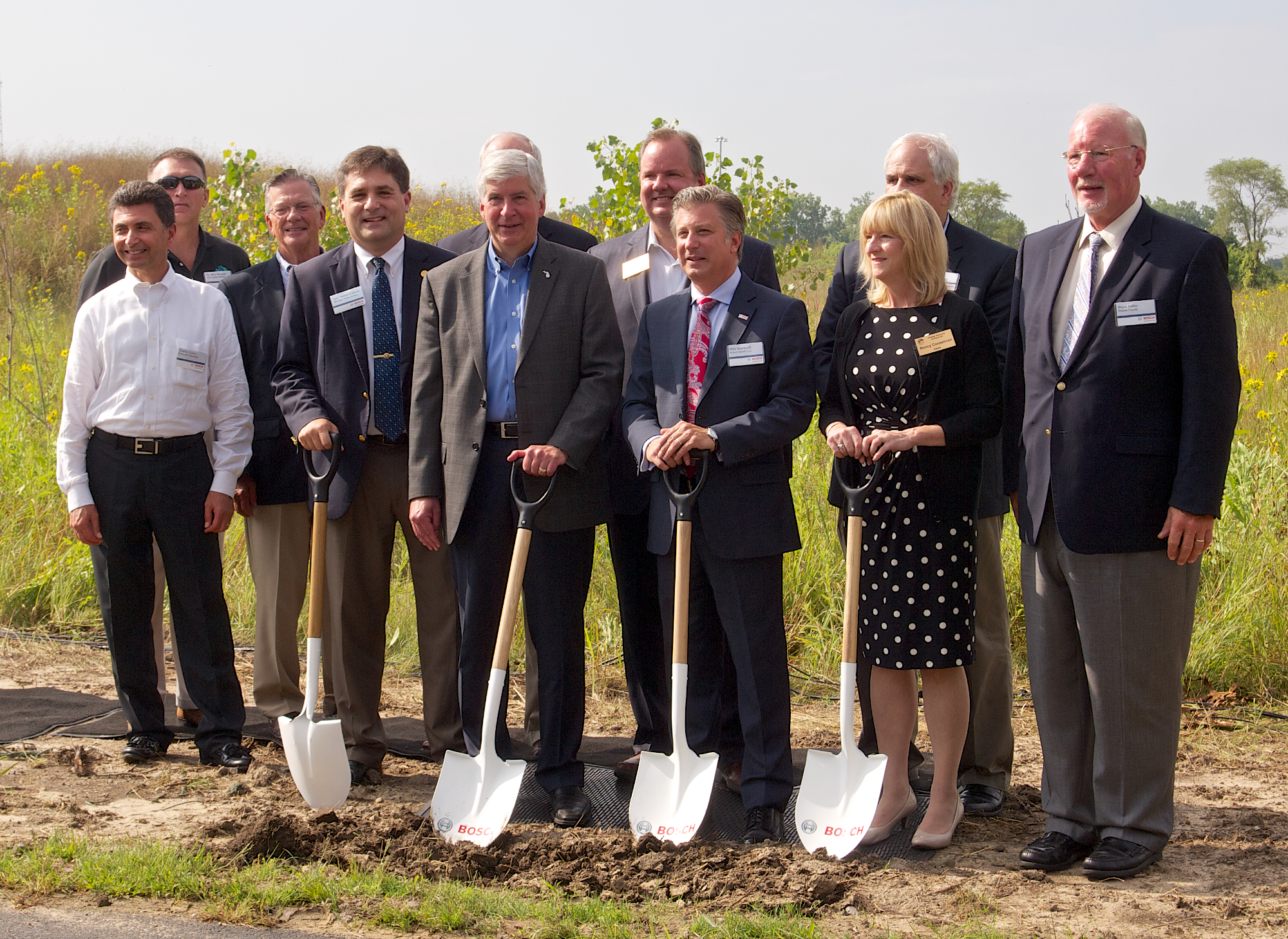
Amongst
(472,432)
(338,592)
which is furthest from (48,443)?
(472,432)

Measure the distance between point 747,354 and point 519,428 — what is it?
0.88 m

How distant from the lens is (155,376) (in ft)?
15.5

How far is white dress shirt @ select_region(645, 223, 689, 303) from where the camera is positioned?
4.69 m

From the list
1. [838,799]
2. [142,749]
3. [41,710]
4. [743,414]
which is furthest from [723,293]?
[41,710]

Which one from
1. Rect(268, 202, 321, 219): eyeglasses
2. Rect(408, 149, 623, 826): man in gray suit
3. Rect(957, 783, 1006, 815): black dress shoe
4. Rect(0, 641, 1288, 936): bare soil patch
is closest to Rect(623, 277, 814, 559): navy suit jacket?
Rect(408, 149, 623, 826): man in gray suit

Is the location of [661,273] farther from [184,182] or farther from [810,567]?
[184,182]

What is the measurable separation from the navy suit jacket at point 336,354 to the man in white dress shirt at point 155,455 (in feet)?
1.23

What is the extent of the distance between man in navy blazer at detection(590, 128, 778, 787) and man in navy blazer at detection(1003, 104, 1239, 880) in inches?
50.6

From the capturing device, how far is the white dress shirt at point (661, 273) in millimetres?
4688

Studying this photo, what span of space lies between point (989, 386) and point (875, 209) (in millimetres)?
714

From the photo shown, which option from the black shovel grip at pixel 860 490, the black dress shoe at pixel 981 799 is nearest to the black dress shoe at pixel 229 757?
the black shovel grip at pixel 860 490

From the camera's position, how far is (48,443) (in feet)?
27.2

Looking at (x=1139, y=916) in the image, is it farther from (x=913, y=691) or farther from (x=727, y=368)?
(x=727, y=368)

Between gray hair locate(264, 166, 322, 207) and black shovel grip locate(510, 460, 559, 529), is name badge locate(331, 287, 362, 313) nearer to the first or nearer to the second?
gray hair locate(264, 166, 322, 207)
